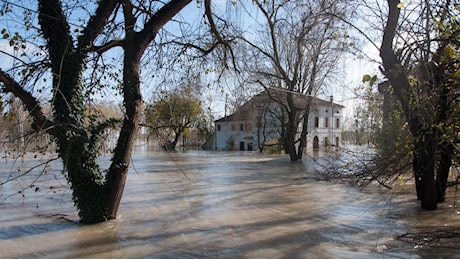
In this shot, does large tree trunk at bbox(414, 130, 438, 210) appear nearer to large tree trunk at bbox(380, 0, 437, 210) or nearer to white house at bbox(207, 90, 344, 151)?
large tree trunk at bbox(380, 0, 437, 210)

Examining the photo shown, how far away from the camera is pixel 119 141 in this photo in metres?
7.09

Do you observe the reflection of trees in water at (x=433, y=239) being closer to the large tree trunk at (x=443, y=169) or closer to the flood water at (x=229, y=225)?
the flood water at (x=229, y=225)

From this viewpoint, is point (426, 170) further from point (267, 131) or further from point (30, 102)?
point (267, 131)

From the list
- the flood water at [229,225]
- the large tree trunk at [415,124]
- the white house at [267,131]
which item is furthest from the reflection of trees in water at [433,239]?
the white house at [267,131]

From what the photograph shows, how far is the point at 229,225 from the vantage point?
7.37 meters

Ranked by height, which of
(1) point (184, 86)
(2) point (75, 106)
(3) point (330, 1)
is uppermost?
(3) point (330, 1)

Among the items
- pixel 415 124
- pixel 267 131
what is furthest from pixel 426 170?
pixel 267 131

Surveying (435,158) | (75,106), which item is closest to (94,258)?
(75,106)

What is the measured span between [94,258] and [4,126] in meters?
2.89

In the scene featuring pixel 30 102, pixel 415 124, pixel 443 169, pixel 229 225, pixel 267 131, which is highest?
pixel 267 131

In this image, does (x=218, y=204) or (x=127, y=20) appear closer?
(x=127, y=20)

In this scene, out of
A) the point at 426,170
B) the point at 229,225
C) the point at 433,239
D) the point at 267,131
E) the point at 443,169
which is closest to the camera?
the point at 433,239

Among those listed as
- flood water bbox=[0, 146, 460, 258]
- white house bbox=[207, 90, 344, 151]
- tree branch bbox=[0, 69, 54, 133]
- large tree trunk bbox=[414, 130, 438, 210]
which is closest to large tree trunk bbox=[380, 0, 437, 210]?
large tree trunk bbox=[414, 130, 438, 210]

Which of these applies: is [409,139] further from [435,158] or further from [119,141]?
[119,141]
